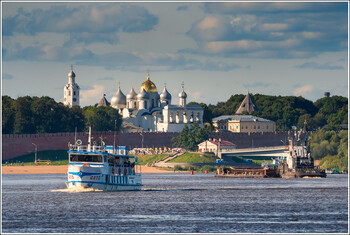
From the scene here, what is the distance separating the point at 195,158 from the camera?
182375 mm

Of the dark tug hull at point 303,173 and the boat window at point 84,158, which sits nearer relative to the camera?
the boat window at point 84,158

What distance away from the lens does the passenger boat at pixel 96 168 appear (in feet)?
286

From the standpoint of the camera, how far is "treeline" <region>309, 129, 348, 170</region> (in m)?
156

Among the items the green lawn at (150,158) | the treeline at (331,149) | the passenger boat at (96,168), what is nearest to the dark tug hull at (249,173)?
the treeline at (331,149)

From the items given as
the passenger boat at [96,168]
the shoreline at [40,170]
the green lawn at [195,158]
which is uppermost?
the green lawn at [195,158]

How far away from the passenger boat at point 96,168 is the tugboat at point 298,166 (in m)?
45.8

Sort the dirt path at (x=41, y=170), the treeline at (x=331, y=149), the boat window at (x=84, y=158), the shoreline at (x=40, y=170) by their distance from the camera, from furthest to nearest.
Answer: the dirt path at (x=41, y=170) < the shoreline at (x=40, y=170) < the treeline at (x=331, y=149) < the boat window at (x=84, y=158)

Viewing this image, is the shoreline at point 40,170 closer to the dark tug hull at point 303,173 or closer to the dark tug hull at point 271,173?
the dark tug hull at point 271,173

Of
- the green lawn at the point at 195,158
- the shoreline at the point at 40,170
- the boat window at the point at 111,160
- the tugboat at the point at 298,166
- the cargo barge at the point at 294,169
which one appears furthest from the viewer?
the green lawn at the point at 195,158

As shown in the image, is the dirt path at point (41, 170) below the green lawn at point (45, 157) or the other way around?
below

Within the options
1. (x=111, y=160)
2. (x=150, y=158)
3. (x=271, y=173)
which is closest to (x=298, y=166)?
(x=271, y=173)

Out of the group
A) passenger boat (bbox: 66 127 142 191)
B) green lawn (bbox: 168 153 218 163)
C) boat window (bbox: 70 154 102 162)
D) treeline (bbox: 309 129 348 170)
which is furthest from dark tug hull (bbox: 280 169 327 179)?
boat window (bbox: 70 154 102 162)

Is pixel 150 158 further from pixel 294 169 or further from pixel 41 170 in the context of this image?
pixel 294 169

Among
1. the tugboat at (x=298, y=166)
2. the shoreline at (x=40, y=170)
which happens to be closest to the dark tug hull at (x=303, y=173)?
the tugboat at (x=298, y=166)
